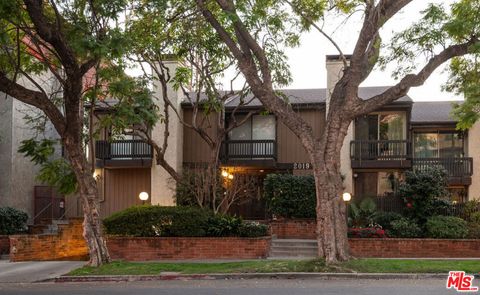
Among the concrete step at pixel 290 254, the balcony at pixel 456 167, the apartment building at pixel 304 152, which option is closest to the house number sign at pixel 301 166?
the apartment building at pixel 304 152

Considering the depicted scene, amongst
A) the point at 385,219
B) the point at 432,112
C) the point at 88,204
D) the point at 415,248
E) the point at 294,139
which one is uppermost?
the point at 432,112

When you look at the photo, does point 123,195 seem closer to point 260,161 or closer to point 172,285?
point 260,161

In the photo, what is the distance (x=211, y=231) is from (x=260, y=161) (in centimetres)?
727

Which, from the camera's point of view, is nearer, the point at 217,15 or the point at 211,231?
the point at 217,15

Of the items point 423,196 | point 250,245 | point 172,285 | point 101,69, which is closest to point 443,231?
point 423,196

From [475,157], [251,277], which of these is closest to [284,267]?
[251,277]

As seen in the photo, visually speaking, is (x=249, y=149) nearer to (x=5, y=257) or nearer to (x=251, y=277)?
(x=5, y=257)

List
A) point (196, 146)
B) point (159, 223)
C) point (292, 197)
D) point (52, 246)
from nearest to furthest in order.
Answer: point (159, 223) → point (52, 246) → point (292, 197) → point (196, 146)

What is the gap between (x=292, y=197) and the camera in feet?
76.4

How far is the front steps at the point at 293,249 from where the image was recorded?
2011 cm

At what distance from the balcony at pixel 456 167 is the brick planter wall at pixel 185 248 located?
10.6 meters

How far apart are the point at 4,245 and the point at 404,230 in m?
13.9

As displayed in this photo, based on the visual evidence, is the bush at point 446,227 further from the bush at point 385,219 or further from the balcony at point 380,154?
the balcony at point 380,154

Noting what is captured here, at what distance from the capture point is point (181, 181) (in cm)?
2328
